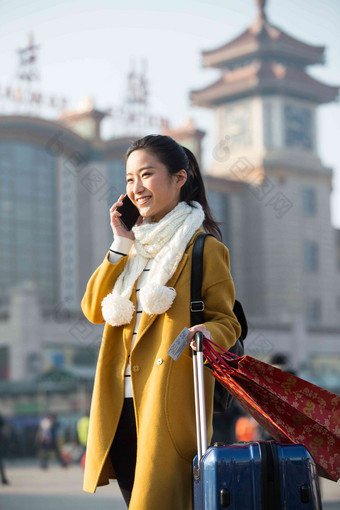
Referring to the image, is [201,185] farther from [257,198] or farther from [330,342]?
[257,198]

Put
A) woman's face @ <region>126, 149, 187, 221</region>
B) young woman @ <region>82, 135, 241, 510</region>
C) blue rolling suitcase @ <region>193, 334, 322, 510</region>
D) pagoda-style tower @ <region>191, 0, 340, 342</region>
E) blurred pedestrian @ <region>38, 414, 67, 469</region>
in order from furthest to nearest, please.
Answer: pagoda-style tower @ <region>191, 0, 340, 342</region> < blurred pedestrian @ <region>38, 414, 67, 469</region> < woman's face @ <region>126, 149, 187, 221</region> < young woman @ <region>82, 135, 241, 510</region> < blue rolling suitcase @ <region>193, 334, 322, 510</region>

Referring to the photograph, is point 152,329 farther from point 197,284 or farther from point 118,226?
point 118,226

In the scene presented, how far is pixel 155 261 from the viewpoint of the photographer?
3170 mm

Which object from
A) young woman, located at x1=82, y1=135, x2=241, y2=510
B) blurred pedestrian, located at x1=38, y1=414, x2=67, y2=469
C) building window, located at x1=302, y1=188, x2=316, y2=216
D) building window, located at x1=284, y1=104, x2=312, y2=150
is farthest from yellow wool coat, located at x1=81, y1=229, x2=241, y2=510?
building window, located at x1=284, y1=104, x2=312, y2=150

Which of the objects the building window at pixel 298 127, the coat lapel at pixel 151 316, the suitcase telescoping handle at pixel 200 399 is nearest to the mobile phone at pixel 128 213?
the coat lapel at pixel 151 316

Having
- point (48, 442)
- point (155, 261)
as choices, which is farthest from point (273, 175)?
point (155, 261)

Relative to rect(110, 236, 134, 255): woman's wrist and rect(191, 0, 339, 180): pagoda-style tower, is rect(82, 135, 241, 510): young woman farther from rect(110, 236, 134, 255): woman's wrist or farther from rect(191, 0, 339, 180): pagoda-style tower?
rect(191, 0, 339, 180): pagoda-style tower

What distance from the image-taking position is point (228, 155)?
67438 millimetres

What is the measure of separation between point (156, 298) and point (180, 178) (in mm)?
519

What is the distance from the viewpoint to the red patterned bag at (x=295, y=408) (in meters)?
2.83

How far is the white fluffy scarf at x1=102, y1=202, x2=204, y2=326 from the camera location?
3.04 meters

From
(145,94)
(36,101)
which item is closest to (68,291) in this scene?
(36,101)

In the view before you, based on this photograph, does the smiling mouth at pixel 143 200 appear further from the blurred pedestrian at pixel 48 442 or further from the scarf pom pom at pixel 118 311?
the blurred pedestrian at pixel 48 442

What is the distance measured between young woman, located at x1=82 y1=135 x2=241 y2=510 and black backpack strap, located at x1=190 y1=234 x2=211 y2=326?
22 mm
